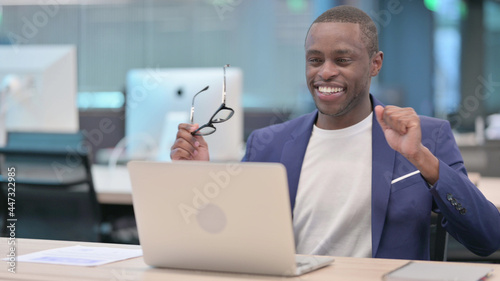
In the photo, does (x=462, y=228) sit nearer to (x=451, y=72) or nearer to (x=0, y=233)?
(x=0, y=233)

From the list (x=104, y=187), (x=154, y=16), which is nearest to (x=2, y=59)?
(x=104, y=187)

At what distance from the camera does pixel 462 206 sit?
4.68 feet

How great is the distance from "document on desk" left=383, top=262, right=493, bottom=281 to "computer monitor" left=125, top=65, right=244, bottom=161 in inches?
69.2

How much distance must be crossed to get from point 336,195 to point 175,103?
1606 millimetres

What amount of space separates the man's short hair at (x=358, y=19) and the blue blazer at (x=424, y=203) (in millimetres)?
211
